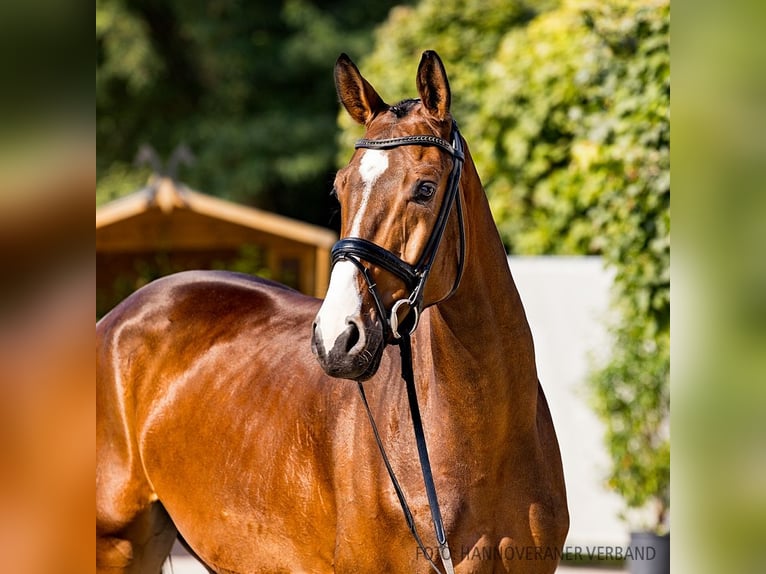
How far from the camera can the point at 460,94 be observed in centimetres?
1005

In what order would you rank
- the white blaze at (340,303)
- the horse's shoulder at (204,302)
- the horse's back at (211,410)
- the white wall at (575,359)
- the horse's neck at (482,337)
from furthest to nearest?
the white wall at (575,359), the horse's shoulder at (204,302), the horse's back at (211,410), the horse's neck at (482,337), the white blaze at (340,303)

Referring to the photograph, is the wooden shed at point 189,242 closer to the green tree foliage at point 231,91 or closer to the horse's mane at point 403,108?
the green tree foliage at point 231,91

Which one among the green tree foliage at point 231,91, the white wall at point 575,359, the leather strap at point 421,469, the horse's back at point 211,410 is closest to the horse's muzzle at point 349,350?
the leather strap at point 421,469

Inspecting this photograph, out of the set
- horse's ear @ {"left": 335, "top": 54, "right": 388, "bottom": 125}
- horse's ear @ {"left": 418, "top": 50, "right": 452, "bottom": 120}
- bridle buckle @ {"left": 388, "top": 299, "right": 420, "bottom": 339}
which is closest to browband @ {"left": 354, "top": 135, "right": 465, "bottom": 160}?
horse's ear @ {"left": 418, "top": 50, "right": 452, "bottom": 120}

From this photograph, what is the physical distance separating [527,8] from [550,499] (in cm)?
925

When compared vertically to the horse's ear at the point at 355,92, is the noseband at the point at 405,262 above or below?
below

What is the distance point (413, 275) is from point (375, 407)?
0.57 metres

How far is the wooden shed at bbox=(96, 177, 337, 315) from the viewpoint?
32.8 ft

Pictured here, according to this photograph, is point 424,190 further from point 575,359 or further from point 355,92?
point 575,359

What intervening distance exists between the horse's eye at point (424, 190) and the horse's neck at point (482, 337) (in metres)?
0.25

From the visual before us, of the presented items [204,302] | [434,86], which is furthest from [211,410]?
[434,86]

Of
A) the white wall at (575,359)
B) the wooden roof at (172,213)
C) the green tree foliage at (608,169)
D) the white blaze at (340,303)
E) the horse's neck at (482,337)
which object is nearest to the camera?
the white blaze at (340,303)

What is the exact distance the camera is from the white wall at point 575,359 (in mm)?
7152

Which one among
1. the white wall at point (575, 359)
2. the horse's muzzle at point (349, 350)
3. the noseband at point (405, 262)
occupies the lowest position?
the white wall at point (575, 359)
